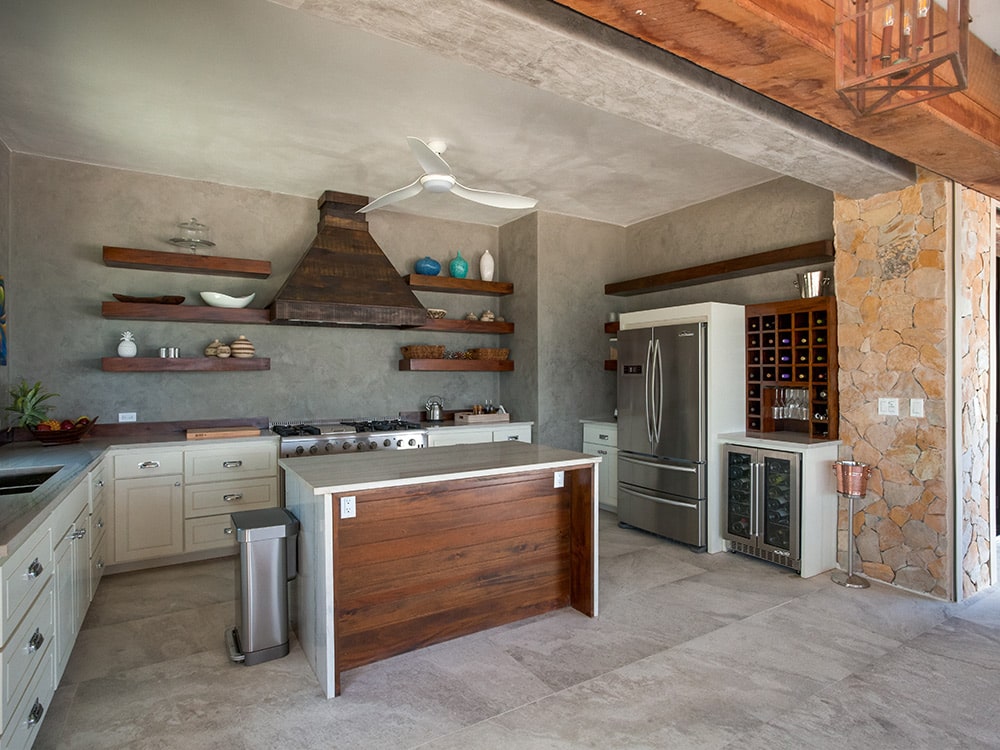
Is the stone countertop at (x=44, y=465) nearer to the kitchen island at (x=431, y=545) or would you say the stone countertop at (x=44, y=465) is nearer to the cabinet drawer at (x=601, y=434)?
the kitchen island at (x=431, y=545)

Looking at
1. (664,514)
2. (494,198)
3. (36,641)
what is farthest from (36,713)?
(664,514)

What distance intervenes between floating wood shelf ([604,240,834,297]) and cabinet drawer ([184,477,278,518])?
373 centimetres

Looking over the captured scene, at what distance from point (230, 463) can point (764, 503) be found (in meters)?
3.83

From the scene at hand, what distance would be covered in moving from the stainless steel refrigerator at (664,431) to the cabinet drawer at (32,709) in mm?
3877

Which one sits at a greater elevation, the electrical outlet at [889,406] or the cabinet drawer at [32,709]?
the electrical outlet at [889,406]

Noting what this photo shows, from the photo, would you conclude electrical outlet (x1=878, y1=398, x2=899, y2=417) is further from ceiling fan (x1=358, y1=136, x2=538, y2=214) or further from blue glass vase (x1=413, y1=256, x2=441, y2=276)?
blue glass vase (x1=413, y1=256, x2=441, y2=276)

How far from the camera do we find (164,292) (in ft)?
15.1

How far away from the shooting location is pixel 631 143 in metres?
3.94

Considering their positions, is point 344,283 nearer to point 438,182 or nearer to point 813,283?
point 438,182

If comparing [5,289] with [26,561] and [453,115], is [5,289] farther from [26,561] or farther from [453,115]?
[453,115]

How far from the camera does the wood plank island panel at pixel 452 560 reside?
270 cm

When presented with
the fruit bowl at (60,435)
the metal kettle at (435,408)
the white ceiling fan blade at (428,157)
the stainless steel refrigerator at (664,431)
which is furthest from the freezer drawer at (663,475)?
the fruit bowl at (60,435)

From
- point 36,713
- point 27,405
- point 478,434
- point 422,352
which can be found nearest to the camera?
point 36,713

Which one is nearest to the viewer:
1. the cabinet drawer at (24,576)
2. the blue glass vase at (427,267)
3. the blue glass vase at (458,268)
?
the cabinet drawer at (24,576)
